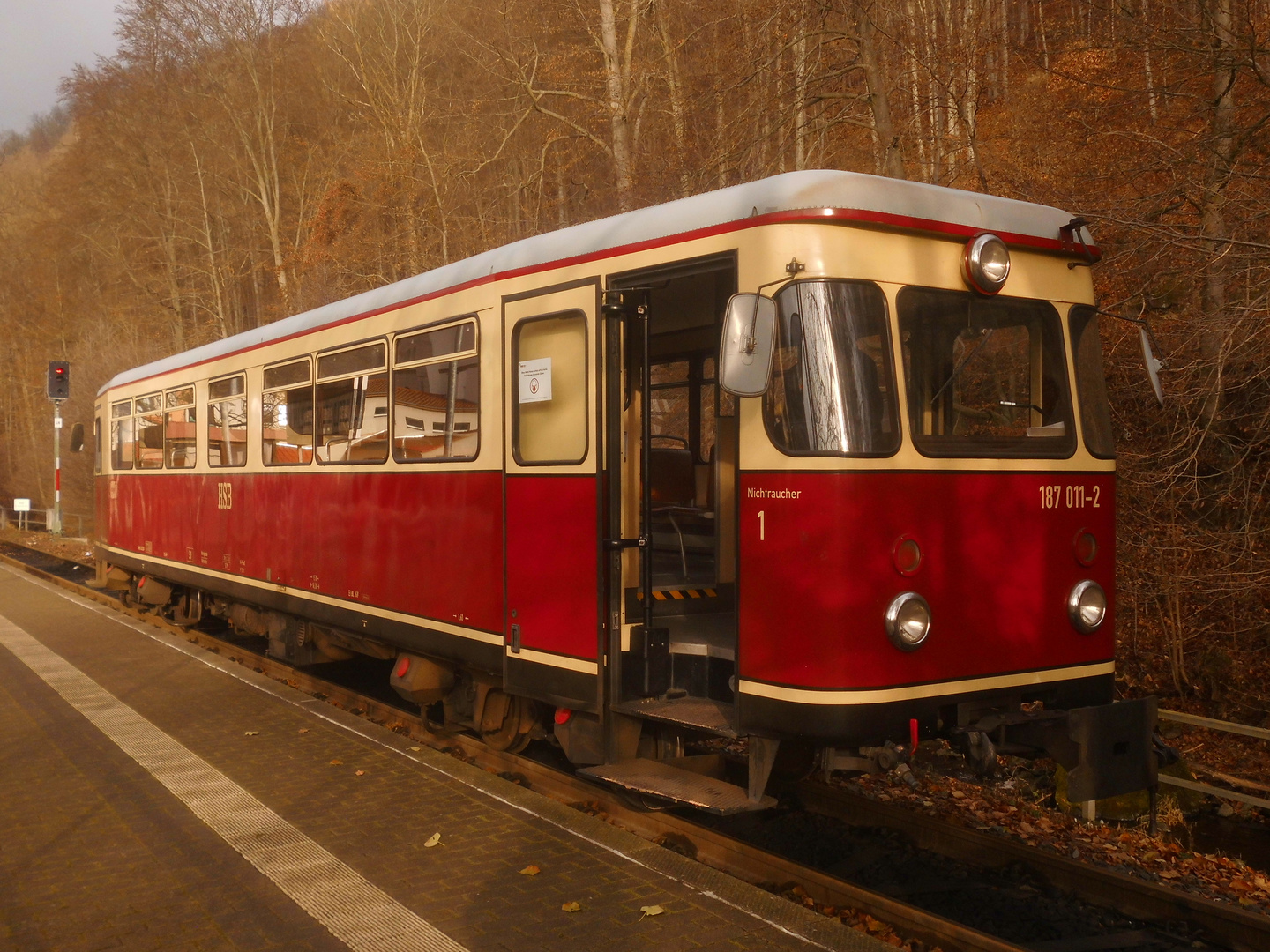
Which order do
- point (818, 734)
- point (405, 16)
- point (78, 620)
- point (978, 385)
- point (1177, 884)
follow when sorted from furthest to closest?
point (405, 16) < point (78, 620) < point (1177, 884) < point (978, 385) < point (818, 734)

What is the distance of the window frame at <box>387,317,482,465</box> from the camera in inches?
273

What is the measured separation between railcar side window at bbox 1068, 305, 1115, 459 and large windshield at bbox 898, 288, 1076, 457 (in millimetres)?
106

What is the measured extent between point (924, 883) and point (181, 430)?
1013cm

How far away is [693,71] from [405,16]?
9303 millimetres

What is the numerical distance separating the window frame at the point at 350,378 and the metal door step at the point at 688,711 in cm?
309

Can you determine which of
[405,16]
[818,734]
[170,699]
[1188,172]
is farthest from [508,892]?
[405,16]

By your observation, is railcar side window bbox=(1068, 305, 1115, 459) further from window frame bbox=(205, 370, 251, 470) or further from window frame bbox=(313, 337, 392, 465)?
window frame bbox=(205, 370, 251, 470)

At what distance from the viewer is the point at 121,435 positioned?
15.6 meters

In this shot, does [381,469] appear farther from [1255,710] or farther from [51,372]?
[51,372]

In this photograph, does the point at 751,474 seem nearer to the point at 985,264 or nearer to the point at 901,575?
the point at 901,575

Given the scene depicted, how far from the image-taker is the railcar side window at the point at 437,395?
7.03 meters

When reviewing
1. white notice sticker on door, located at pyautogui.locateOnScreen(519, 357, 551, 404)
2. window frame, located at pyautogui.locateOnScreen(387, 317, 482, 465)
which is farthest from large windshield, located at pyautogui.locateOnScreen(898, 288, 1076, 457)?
window frame, located at pyautogui.locateOnScreen(387, 317, 482, 465)

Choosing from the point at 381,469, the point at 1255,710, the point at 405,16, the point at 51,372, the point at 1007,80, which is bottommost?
the point at 1255,710

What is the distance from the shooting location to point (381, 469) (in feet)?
26.9
